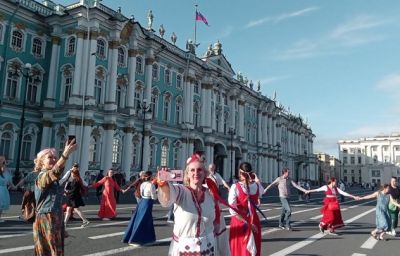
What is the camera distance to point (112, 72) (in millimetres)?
32531

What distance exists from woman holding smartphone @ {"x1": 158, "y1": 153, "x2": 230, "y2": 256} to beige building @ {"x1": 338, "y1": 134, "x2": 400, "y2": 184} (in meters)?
134

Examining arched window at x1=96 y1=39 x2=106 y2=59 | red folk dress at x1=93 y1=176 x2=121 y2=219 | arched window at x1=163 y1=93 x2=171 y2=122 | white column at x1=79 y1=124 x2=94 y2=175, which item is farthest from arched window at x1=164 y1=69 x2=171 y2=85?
red folk dress at x1=93 y1=176 x2=121 y2=219

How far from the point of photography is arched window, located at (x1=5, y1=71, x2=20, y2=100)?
28.5 m

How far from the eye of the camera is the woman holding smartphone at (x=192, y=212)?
3.95 meters

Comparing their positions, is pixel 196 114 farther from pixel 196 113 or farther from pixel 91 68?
pixel 91 68

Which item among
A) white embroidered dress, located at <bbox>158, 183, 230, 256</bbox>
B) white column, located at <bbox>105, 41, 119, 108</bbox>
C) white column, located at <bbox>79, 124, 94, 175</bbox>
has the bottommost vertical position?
white embroidered dress, located at <bbox>158, 183, 230, 256</bbox>

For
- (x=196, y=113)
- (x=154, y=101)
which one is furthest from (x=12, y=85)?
(x=196, y=113)

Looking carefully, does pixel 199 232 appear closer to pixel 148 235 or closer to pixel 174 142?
pixel 148 235

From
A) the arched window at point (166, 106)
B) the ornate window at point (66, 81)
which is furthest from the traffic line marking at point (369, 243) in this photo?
the arched window at point (166, 106)

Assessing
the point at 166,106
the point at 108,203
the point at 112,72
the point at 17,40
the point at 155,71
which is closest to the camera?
the point at 108,203

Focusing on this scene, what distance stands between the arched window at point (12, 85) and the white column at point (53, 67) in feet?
8.07

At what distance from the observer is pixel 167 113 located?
132ft

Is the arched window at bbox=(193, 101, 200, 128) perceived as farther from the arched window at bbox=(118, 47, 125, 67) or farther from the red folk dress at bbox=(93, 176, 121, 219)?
the red folk dress at bbox=(93, 176, 121, 219)

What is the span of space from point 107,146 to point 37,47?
31.9ft
